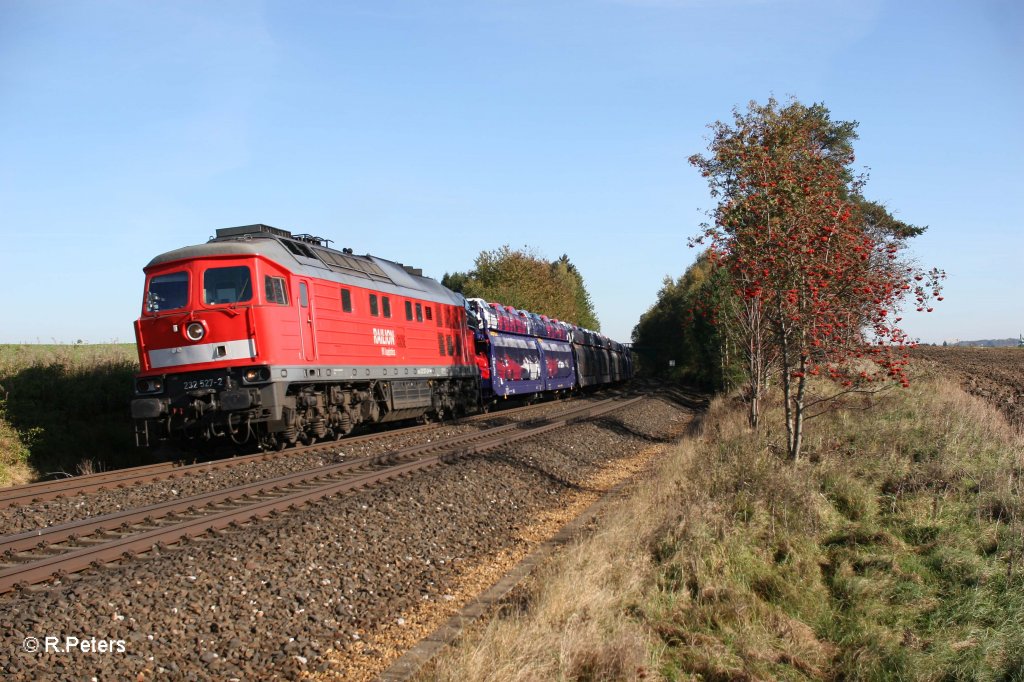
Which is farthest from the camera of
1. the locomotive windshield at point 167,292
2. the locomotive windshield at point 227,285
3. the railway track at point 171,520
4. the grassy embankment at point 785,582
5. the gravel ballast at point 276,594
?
the locomotive windshield at point 167,292

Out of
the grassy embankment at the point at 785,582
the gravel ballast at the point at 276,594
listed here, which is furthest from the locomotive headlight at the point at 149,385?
the grassy embankment at the point at 785,582

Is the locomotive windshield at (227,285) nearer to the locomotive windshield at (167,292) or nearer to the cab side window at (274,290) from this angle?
the cab side window at (274,290)

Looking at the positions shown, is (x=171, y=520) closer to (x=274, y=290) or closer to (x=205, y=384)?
(x=205, y=384)

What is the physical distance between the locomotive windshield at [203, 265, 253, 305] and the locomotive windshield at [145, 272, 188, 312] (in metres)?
0.40

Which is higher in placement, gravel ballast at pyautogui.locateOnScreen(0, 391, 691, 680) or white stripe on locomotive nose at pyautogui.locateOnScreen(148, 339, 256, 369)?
white stripe on locomotive nose at pyautogui.locateOnScreen(148, 339, 256, 369)

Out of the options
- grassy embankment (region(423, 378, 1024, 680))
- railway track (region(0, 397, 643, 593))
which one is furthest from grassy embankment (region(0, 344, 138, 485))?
grassy embankment (region(423, 378, 1024, 680))

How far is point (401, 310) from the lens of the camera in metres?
18.5

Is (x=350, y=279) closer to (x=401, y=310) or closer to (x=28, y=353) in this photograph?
(x=401, y=310)

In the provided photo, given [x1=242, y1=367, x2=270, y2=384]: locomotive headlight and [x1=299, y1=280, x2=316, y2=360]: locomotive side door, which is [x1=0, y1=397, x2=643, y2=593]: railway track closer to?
[x1=242, y1=367, x2=270, y2=384]: locomotive headlight

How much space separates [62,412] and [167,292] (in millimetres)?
5825

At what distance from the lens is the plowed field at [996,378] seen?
69.6 feet

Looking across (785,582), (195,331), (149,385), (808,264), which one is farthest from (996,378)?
(149,385)

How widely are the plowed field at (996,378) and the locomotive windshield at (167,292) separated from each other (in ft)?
55.0

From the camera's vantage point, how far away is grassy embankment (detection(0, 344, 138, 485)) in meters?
15.0
